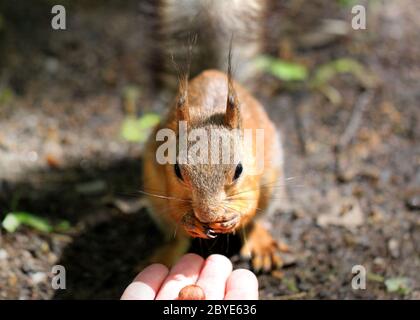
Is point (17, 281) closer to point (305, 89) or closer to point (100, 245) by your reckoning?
point (100, 245)

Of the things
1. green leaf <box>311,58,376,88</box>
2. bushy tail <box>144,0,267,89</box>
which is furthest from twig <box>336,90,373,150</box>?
bushy tail <box>144,0,267,89</box>

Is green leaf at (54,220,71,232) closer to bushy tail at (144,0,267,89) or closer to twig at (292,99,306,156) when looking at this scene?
bushy tail at (144,0,267,89)

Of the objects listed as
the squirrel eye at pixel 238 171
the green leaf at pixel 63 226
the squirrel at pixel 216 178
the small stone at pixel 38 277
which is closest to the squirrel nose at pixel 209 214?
the squirrel at pixel 216 178

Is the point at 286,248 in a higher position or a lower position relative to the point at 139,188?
lower

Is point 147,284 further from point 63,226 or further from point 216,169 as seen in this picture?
point 63,226

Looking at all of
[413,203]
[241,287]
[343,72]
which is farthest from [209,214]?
[343,72]

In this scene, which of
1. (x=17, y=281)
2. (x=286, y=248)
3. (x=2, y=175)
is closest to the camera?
(x=17, y=281)
